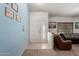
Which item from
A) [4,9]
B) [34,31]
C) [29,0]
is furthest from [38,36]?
[29,0]

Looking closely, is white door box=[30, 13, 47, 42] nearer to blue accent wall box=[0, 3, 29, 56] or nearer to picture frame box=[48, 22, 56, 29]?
picture frame box=[48, 22, 56, 29]

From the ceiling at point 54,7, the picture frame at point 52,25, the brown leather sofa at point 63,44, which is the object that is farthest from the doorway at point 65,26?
the brown leather sofa at point 63,44

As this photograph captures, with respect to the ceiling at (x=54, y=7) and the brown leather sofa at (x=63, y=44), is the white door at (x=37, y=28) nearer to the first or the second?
the ceiling at (x=54, y=7)

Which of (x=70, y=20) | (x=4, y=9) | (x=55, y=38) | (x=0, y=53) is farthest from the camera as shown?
(x=70, y=20)

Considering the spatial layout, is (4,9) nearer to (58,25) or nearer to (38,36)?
(38,36)

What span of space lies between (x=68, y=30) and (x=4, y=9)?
349 inches

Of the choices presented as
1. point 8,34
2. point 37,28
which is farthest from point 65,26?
point 8,34

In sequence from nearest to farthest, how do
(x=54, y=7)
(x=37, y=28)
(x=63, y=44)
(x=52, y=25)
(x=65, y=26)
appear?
1. (x=63, y=44)
2. (x=54, y=7)
3. (x=37, y=28)
4. (x=52, y=25)
5. (x=65, y=26)

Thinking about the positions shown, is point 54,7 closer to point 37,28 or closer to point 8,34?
point 37,28

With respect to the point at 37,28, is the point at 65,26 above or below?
above

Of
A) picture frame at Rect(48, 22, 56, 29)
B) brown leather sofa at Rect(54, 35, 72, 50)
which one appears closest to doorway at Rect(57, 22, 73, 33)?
picture frame at Rect(48, 22, 56, 29)

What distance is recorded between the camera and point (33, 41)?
8.17 metres

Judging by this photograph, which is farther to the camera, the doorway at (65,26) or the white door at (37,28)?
the doorway at (65,26)

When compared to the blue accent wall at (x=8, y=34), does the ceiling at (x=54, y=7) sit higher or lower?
higher
